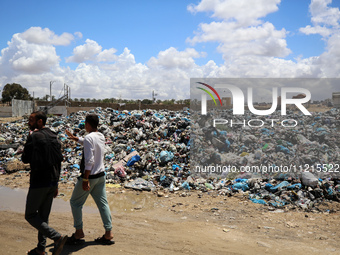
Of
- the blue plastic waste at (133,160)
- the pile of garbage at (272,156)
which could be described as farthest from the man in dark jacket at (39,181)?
the blue plastic waste at (133,160)

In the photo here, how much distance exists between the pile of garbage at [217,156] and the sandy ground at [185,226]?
465mm

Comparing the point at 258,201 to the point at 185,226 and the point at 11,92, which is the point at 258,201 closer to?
the point at 185,226

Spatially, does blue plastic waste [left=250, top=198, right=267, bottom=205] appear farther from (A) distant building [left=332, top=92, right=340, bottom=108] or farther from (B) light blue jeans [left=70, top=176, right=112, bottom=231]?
(A) distant building [left=332, top=92, right=340, bottom=108]

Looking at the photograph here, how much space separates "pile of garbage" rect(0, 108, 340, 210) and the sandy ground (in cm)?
47

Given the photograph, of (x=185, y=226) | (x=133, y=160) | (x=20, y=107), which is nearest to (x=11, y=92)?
(x=20, y=107)

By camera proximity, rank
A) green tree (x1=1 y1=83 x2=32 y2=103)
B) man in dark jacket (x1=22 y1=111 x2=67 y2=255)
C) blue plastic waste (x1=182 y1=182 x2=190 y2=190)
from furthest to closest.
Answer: green tree (x1=1 y1=83 x2=32 y2=103)
blue plastic waste (x1=182 y1=182 x2=190 y2=190)
man in dark jacket (x1=22 y1=111 x2=67 y2=255)

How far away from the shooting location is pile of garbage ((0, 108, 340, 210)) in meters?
5.98

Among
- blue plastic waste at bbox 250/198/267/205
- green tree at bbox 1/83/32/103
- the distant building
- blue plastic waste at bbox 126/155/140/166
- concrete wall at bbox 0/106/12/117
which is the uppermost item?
green tree at bbox 1/83/32/103

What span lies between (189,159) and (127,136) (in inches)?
103

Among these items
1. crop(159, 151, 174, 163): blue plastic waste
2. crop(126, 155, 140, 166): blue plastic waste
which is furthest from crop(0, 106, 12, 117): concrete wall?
crop(159, 151, 174, 163): blue plastic waste

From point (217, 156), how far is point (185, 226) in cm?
396

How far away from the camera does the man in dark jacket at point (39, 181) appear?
261 cm

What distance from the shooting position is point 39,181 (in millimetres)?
2621

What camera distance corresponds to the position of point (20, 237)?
3289 mm
